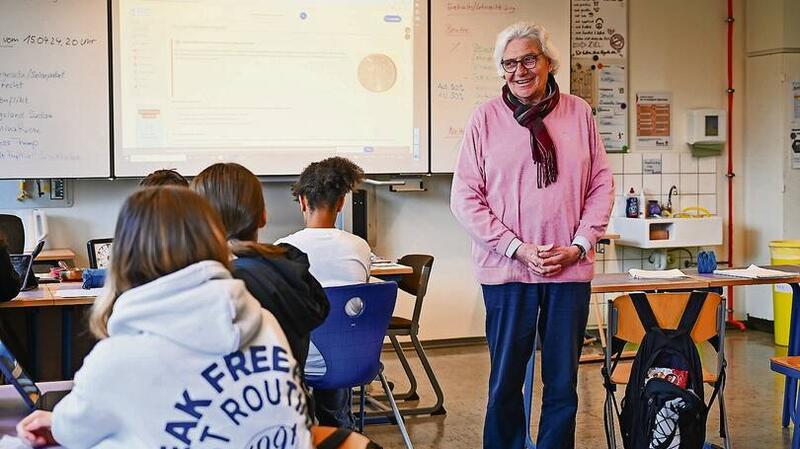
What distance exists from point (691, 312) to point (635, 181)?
3454 mm

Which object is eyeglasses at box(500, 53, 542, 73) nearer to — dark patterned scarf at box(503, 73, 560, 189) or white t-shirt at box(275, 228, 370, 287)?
dark patterned scarf at box(503, 73, 560, 189)

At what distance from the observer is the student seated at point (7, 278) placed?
339cm

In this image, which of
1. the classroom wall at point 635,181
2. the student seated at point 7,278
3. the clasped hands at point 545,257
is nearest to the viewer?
the clasped hands at point 545,257

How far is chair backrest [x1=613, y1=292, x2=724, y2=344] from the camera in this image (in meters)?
3.22

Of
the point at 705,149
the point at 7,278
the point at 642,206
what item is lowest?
the point at 7,278

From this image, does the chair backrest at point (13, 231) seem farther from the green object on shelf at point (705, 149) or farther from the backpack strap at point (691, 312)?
the green object on shelf at point (705, 149)

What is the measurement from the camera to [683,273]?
4.21 meters

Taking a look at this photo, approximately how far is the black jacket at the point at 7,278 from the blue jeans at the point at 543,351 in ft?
5.71

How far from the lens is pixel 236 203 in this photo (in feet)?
6.73

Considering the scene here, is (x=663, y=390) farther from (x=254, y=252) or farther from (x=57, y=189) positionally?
(x=57, y=189)

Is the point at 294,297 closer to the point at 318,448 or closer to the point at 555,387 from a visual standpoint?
the point at 318,448

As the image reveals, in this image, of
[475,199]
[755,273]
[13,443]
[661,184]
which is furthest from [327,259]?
[661,184]

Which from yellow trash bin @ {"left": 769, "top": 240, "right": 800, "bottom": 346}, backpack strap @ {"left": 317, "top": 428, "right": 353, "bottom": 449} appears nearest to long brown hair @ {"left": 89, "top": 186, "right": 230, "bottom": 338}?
backpack strap @ {"left": 317, "top": 428, "right": 353, "bottom": 449}

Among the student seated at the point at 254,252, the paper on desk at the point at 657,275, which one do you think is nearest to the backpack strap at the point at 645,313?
the paper on desk at the point at 657,275
